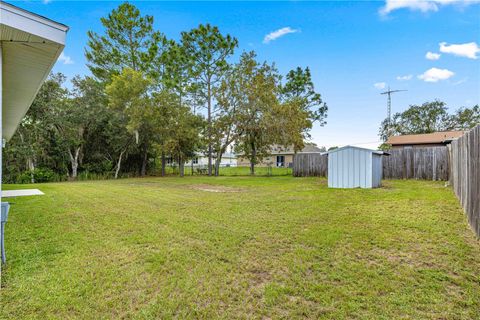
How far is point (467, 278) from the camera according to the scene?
2660 mm

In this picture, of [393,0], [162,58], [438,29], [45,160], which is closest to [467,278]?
[393,0]

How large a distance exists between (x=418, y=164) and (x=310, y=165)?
5.76 metres

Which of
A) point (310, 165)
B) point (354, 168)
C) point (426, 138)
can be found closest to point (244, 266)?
point (354, 168)

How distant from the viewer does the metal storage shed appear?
9.69m

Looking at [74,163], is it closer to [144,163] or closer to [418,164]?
[144,163]

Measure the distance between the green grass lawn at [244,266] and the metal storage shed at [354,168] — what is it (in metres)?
4.24

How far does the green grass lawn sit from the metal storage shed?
13.9ft

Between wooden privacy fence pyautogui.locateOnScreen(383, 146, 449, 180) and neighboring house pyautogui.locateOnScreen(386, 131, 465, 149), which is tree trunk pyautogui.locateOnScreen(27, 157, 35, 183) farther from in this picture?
neighboring house pyautogui.locateOnScreen(386, 131, 465, 149)

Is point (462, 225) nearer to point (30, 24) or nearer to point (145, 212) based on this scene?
point (145, 212)

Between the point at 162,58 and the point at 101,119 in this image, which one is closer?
the point at 101,119

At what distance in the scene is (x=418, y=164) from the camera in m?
13.0

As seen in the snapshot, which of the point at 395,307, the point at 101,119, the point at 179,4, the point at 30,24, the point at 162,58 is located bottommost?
the point at 395,307

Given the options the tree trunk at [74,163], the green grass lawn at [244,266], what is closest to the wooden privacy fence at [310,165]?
the green grass lawn at [244,266]

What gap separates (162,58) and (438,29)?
18.5 metres
